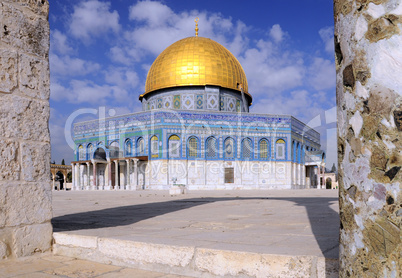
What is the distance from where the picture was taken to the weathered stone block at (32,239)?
2.74m

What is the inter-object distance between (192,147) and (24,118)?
82.6ft

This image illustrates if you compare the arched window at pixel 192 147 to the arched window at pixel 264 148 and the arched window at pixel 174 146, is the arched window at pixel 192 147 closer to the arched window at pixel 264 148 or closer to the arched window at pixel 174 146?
the arched window at pixel 174 146

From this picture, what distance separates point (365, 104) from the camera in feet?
4.36

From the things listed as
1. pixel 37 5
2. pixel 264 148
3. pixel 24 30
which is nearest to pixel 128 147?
pixel 264 148

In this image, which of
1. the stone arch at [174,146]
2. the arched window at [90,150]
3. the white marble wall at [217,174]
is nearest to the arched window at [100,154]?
the arched window at [90,150]

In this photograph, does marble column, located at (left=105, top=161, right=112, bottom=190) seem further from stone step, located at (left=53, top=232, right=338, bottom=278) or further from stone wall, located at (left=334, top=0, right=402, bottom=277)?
stone wall, located at (left=334, top=0, right=402, bottom=277)

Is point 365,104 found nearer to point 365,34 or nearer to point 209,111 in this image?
point 365,34

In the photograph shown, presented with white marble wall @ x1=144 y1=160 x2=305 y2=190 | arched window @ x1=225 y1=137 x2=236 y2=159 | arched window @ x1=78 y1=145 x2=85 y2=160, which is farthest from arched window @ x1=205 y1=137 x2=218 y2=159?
arched window @ x1=78 y1=145 x2=85 y2=160

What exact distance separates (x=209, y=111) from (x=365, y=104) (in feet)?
89.7

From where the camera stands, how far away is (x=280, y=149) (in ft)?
98.1

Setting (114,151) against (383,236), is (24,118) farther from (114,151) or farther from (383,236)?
(114,151)

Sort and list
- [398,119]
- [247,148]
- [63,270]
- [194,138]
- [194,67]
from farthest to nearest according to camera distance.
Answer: [194,67]
[247,148]
[194,138]
[63,270]
[398,119]

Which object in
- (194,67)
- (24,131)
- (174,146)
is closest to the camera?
(24,131)

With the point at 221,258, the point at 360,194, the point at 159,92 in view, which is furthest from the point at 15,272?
the point at 159,92
